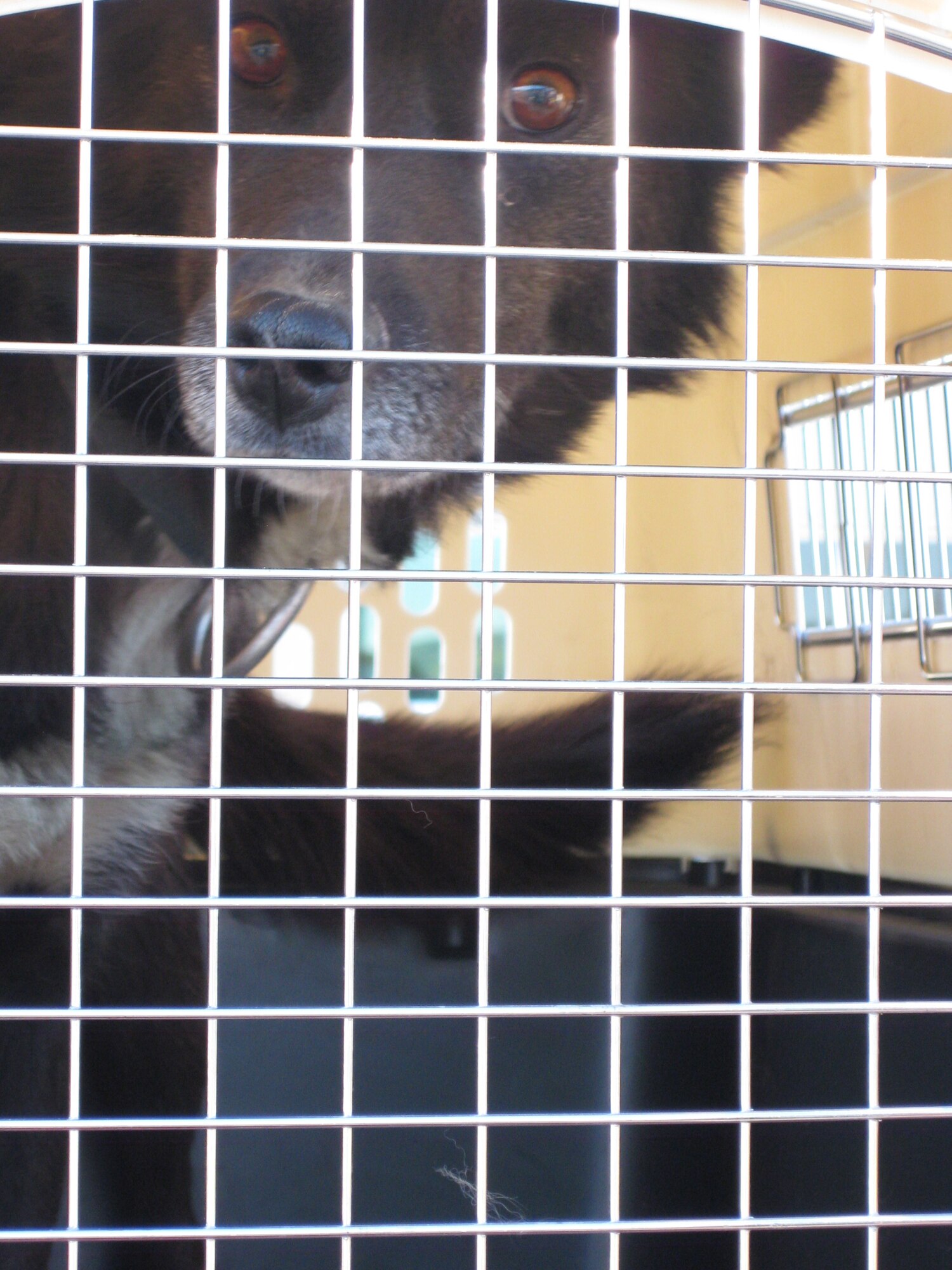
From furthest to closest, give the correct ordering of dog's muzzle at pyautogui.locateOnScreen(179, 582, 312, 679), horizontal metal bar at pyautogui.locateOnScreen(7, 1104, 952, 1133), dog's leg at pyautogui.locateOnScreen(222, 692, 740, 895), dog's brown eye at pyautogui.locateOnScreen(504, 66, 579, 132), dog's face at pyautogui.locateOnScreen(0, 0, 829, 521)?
1. dog's leg at pyautogui.locateOnScreen(222, 692, 740, 895)
2. dog's muzzle at pyautogui.locateOnScreen(179, 582, 312, 679)
3. dog's brown eye at pyautogui.locateOnScreen(504, 66, 579, 132)
4. dog's face at pyautogui.locateOnScreen(0, 0, 829, 521)
5. horizontal metal bar at pyautogui.locateOnScreen(7, 1104, 952, 1133)

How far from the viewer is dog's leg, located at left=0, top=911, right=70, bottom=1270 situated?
1099mm

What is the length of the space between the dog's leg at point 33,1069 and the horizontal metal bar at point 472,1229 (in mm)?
619

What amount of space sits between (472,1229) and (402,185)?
770 millimetres

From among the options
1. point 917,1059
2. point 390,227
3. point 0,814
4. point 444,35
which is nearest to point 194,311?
point 390,227

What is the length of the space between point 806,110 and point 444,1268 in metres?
1.17

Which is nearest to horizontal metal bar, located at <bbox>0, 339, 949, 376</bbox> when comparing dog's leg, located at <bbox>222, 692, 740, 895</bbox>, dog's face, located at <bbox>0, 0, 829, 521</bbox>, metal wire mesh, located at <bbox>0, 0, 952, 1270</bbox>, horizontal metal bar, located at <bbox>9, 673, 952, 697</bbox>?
metal wire mesh, located at <bbox>0, 0, 952, 1270</bbox>

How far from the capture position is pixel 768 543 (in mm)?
1262

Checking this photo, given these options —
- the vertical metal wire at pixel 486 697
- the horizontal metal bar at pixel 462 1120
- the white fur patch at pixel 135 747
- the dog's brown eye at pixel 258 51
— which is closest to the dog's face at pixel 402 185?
the dog's brown eye at pixel 258 51

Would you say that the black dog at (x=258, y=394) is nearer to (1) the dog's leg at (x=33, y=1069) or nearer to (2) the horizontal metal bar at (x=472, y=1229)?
(1) the dog's leg at (x=33, y=1069)

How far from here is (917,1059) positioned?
0.89 meters

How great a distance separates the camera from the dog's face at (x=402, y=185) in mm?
892

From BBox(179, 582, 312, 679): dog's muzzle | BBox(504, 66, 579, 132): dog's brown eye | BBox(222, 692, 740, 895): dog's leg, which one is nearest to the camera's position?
BBox(504, 66, 579, 132): dog's brown eye

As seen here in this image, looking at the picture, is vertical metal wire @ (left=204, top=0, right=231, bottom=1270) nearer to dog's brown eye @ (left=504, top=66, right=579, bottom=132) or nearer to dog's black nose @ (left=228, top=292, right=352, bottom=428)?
dog's black nose @ (left=228, top=292, right=352, bottom=428)

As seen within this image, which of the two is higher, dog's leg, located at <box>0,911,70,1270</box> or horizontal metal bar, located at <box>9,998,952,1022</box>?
horizontal metal bar, located at <box>9,998,952,1022</box>
